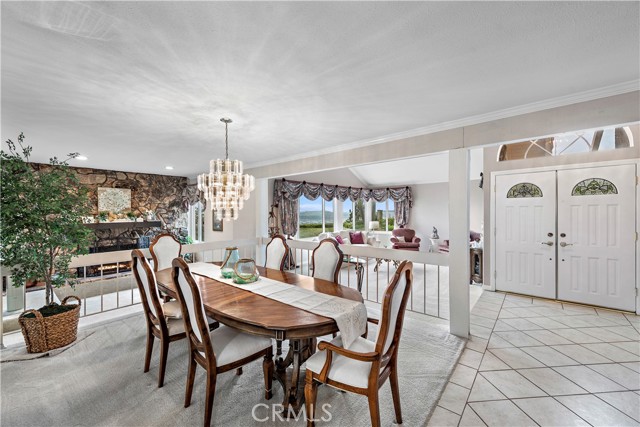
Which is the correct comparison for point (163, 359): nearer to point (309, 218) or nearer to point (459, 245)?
point (459, 245)

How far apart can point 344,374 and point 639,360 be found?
2.98 metres

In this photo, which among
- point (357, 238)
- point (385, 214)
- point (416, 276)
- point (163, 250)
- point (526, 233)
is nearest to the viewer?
point (163, 250)

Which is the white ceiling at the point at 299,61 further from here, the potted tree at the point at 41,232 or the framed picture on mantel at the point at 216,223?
the framed picture on mantel at the point at 216,223

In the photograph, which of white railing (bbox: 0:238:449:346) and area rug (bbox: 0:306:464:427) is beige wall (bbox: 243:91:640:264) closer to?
white railing (bbox: 0:238:449:346)

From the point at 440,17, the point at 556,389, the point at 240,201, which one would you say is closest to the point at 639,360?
the point at 556,389

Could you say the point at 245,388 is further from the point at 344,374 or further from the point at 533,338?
the point at 533,338

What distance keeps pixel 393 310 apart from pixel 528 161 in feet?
14.1

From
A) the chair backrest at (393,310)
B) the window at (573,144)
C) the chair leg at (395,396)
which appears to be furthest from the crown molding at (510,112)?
the chair leg at (395,396)

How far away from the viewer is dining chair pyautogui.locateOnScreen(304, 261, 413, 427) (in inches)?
58.7

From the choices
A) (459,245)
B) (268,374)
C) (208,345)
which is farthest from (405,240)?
(208,345)

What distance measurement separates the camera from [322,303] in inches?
77.0

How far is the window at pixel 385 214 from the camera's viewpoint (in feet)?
30.9

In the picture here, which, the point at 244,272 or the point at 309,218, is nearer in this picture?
the point at 244,272

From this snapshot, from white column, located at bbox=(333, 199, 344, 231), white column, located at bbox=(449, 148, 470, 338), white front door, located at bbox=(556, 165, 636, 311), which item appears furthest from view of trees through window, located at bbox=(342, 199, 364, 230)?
white column, located at bbox=(449, 148, 470, 338)
